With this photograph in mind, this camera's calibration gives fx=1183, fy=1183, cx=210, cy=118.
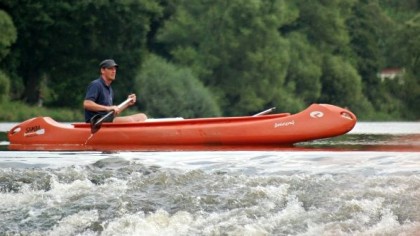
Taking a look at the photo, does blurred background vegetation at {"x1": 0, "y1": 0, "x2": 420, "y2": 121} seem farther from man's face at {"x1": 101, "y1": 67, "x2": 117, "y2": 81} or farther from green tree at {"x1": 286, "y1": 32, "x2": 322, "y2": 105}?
man's face at {"x1": 101, "y1": 67, "x2": 117, "y2": 81}

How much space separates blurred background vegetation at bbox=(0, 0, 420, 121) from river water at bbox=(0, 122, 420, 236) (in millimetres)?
34956

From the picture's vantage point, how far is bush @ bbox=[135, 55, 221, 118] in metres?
58.7

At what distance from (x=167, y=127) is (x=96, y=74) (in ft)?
124

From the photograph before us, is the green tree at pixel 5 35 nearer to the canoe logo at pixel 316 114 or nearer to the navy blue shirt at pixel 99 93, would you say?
the navy blue shirt at pixel 99 93

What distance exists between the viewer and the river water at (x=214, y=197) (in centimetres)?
1309

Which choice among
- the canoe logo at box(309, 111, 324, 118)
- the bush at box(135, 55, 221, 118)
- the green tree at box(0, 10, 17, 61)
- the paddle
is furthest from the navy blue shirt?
the bush at box(135, 55, 221, 118)

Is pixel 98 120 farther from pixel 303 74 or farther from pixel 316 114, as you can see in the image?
pixel 303 74

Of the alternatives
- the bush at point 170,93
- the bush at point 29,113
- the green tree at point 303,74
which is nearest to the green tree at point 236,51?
the green tree at point 303,74

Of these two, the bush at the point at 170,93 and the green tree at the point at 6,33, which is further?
the bush at the point at 170,93

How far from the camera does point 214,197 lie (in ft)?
46.6

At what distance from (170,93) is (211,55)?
885 cm

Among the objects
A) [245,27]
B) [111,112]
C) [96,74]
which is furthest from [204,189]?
[245,27]

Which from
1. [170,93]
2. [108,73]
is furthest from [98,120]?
[170,93]

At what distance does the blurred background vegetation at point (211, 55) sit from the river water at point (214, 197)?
35.0m
